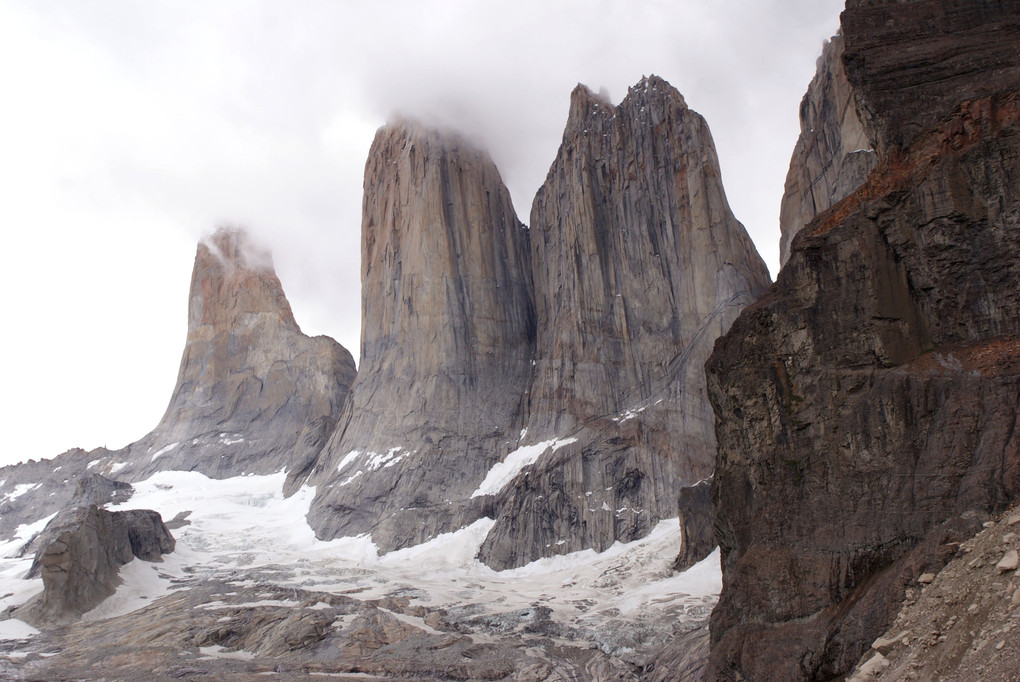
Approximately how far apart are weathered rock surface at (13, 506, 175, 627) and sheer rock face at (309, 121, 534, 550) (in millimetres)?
13321

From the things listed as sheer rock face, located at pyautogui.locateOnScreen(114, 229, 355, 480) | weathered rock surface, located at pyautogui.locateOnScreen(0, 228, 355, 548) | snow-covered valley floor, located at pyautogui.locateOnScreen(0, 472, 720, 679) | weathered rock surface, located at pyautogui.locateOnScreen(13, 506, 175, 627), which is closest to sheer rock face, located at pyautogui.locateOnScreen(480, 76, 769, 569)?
snow-covered valley floor, located at pyautogui.locateOnScreen(0, 472, 720, 679)

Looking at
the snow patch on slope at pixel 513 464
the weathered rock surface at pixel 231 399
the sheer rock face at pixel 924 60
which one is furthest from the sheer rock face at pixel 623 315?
the sheer rock face at pixel 924 60

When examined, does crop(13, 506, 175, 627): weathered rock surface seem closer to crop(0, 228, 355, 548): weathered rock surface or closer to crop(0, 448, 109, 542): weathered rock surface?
crop(0, 228, 355, 548): weathered rock surface

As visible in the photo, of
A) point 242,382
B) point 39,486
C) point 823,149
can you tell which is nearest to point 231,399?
point 242,382

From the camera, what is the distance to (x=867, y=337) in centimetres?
1594

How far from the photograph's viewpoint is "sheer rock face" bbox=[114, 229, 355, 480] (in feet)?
255

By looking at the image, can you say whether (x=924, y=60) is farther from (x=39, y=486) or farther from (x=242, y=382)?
(x=39, y=486)

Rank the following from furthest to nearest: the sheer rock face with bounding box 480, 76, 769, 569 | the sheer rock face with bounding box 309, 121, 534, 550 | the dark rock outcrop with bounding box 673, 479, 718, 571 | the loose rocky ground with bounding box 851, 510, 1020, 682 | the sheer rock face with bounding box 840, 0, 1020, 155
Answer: the sheer rock face with bounding box 309, 121, 534, 550 → the sheer rock face with bounding box 480, 76, 769, 569 → the dark rock outcrop with bounding box 673, 479, 718, 571 → the sheer rock face with bounding box 840, 0, 1020, 155 → the loose rocky ground with bounding box 851, 510, 1020, 682

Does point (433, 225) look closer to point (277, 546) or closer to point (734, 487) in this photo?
point (277, 546)

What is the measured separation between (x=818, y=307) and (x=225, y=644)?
91.2 feet

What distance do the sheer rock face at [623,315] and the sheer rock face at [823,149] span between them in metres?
7.03

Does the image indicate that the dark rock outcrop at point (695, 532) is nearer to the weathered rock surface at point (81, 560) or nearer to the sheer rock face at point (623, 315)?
the sheer rock face at point (623, 315)

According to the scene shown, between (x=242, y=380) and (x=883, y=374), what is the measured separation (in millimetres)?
77468

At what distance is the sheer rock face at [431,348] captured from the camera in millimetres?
56094
